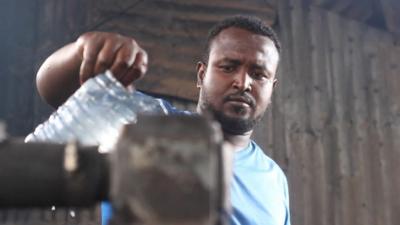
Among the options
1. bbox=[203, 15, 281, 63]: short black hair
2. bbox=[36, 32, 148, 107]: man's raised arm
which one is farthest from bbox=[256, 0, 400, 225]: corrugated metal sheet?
bbox=[36, 32, 148, 107]: man's raised arm

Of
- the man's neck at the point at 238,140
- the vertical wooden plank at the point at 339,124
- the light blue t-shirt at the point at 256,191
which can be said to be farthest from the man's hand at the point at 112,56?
the vertical wooden plank at the point at 339,124

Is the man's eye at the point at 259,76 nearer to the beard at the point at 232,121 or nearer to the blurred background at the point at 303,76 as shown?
the beard at the point at 232,121

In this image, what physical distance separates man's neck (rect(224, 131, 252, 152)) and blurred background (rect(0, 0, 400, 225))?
189 cm

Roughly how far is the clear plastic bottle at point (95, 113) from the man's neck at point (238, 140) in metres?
0.74

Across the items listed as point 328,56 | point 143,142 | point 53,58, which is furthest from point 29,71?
point 143,142

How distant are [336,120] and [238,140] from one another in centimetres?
239

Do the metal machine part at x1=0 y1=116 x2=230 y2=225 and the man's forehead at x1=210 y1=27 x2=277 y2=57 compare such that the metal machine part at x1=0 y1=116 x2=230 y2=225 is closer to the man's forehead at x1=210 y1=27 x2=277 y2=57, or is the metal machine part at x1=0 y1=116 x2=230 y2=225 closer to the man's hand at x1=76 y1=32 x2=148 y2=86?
the man's hand at x1=76 y1=32 x2=148 y2=86

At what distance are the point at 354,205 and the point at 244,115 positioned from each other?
2.43 meters

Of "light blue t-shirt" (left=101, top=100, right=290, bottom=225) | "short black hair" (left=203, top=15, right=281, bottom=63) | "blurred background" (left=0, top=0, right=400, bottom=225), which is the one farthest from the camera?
"blurred background" (left=0, top=0, right=400, bottom=225)

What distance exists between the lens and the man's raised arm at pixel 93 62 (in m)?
0.95

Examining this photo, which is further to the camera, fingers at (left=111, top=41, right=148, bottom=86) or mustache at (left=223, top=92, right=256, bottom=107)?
mustache at (left=223, top=92, right=256, bottom=107)

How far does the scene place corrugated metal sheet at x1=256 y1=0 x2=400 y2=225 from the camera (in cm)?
387

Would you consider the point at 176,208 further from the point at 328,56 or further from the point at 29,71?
the point at 328,56

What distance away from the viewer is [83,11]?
→ 3.78 m
